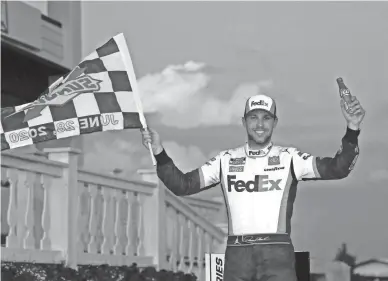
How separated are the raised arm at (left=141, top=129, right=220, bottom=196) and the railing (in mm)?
2982

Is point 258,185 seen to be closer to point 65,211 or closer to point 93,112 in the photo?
point 93,112

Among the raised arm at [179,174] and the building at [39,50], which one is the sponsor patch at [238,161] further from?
the building at [39,50]

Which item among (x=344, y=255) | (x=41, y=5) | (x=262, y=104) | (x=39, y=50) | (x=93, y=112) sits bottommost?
(x=344, y=255)

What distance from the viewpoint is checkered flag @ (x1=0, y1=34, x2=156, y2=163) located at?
4.88 metres

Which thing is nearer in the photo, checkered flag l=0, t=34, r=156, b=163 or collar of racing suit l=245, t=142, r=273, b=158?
collar of racing suit l=245, t=142, r=273, b=158

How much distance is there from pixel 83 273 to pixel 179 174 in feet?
11.1

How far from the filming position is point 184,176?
12.5 feet

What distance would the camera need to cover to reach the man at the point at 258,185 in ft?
12.0

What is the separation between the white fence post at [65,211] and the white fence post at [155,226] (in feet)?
3.78

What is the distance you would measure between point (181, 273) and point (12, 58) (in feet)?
10.8

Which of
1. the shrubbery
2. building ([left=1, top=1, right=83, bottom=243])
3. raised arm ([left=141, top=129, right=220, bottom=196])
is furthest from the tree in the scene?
raised arm ([left=141, top=129, right=220, bottom=196])

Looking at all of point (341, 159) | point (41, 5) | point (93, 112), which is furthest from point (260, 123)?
point (41, 5)

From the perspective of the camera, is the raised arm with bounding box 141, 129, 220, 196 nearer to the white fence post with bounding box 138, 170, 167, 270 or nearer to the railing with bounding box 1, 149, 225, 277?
the railing with bounding box 1, 149, 225, 277

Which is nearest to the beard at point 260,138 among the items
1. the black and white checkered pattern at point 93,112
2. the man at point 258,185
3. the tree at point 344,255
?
the man at point 258,185
